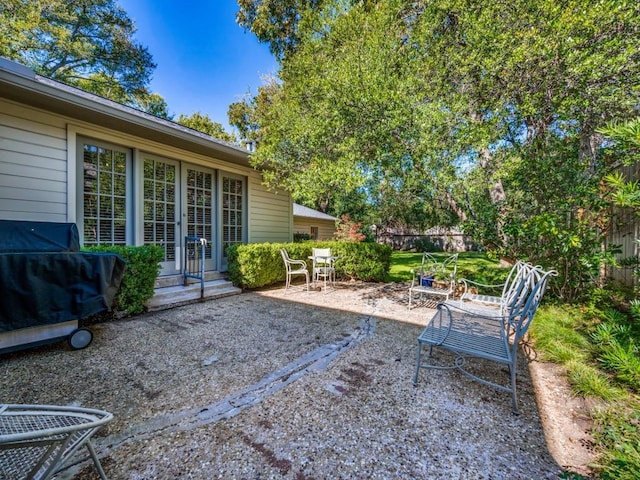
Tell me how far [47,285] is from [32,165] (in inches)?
95.6

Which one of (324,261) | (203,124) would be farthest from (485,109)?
(203,124)

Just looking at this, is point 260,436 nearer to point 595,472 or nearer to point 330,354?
point 330,354

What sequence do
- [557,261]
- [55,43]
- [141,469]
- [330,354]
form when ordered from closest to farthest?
[141,469] → [330,354] → [557,261] → [55,43]

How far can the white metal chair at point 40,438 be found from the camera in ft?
3.47

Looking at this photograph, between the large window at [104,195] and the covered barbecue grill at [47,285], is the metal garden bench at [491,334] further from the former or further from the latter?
the large window at [104,195]

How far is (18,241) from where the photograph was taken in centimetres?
322

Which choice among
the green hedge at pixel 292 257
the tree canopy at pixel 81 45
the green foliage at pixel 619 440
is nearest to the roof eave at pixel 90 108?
the green hedge at pixel 292 257

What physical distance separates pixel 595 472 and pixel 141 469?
2.59 meters

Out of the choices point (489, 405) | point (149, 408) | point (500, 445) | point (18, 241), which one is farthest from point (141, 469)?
point (18, 241)

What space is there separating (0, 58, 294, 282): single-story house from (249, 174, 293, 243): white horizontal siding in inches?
2.5

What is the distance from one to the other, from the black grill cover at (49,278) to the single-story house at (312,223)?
9.97m

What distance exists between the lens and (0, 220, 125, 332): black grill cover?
2727 mm

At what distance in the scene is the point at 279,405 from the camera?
→ 7.23 feet

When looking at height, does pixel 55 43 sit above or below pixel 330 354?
above
